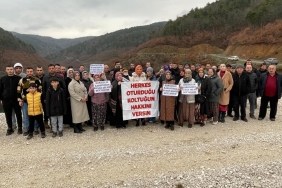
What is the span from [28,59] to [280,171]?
378ft

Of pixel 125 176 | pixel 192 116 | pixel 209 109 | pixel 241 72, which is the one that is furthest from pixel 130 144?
pixel 241 72

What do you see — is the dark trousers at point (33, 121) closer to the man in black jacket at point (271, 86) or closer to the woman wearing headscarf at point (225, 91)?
the woman wearing headscarf at point (225, 91)

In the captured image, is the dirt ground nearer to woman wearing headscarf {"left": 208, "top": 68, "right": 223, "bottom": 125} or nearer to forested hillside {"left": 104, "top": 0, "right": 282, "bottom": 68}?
woman wearing headscarf {"left": 208, "top": 68, "right": 223, "bottom": 125}

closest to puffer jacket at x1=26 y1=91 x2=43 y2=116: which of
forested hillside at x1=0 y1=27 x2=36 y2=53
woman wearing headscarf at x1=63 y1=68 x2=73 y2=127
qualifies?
woman wearing headscarf at x1=63 y1=68 x2=73 y2=127

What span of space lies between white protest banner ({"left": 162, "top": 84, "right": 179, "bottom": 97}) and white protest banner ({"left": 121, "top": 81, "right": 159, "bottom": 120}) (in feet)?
1.73

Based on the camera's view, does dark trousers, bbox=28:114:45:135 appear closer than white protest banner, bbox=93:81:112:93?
Yes

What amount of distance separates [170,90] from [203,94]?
131 centimetres

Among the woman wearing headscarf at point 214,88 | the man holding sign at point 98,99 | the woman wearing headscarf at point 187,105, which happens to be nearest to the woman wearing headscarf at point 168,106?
the woman wearing headscarf at point 187,105

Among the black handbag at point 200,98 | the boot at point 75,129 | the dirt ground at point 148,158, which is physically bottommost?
the dirt ground at point 148,158

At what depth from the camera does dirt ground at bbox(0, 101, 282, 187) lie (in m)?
5.37

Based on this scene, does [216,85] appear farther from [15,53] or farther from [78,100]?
[15,53]

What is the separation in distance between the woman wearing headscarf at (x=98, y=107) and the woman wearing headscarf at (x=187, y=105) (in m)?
2.70

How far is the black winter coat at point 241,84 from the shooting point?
9.18m

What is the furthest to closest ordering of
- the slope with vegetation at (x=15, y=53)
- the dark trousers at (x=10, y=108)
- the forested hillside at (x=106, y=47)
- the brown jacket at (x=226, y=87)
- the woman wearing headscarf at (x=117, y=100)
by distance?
the forested hillside at (x=106, y=47) → the slope with vegetation at (x=15, y=53) → the brown jacket at (x=226, y=87) → the woman wearing headscarf at (x=117, y=100) → the dark trousers at (x=10, y=108)
